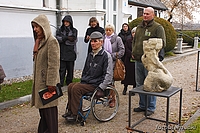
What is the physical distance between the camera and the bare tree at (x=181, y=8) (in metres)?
30.1

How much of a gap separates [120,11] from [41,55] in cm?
941

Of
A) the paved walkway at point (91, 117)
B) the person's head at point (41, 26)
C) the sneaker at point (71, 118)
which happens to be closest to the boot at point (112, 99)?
the paved walkway at point (91, 117)

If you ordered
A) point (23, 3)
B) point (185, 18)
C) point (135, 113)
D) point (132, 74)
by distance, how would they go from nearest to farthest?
point (135, 113) → point (132, 74) → point (23, 3) → point (185, 18)

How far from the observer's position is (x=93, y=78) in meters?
5.05

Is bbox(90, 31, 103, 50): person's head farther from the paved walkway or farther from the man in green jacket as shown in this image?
the paved walkway

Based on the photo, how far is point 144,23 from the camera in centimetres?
533

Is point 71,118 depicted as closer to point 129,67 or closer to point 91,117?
point 91,117

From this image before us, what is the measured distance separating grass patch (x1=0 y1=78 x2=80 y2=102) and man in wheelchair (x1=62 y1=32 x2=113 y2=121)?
6.88 feet

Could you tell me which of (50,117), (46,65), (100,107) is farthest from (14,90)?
(46,65)

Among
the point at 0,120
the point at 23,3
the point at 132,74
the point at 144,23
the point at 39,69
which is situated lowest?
the point at 0,120

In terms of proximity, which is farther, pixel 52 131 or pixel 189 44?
pixel 189 44

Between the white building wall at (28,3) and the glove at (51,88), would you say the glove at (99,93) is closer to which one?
the glove at (51,88)

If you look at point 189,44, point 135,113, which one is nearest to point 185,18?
point 189,44

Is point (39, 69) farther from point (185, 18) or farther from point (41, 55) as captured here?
point (185, 18)
